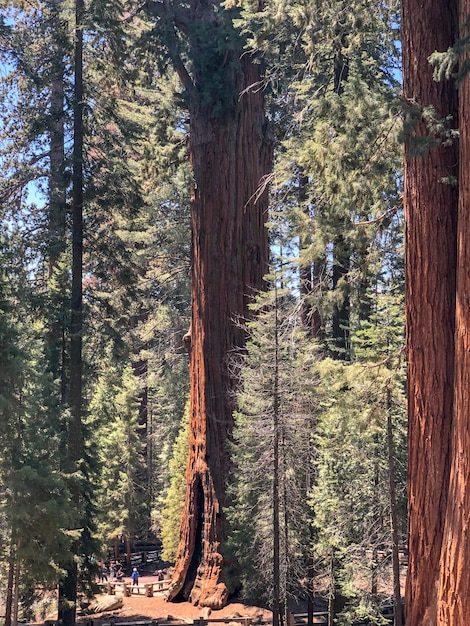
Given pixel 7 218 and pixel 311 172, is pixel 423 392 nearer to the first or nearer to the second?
pixel 311 172

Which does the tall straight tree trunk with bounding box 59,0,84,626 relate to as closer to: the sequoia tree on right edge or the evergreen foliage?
the evergreen foliage

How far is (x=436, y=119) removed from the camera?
19.8 ft

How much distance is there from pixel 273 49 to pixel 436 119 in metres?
7.63

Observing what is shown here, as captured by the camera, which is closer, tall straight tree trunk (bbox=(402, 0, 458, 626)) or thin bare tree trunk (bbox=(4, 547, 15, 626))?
tall straight tree trunk (bbox=(402, 0, 458, 626))

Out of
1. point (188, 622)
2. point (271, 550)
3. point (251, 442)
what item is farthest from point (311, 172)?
point (188, 622)

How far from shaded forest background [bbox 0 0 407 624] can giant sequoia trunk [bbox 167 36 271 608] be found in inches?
11.3

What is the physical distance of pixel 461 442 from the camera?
554 cm

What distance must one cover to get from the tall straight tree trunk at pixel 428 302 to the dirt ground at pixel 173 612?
29.9 ft

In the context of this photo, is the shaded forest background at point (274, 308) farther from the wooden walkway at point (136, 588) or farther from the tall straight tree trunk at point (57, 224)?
the wooden walkway at point (136, 588)

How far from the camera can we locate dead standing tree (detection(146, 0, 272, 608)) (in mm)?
15555

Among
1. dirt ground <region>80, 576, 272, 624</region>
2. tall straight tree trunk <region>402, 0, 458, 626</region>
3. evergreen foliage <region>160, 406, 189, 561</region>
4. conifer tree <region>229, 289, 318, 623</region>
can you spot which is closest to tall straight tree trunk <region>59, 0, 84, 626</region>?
dirt ground <region>80, 576, 272, 624</region>

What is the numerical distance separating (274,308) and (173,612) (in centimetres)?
799

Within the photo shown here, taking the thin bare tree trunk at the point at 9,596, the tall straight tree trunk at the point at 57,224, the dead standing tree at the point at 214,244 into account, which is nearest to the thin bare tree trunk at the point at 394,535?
the dead standing tree at the point at 214,244

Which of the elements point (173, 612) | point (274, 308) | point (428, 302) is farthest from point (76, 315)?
point (428, 302)
